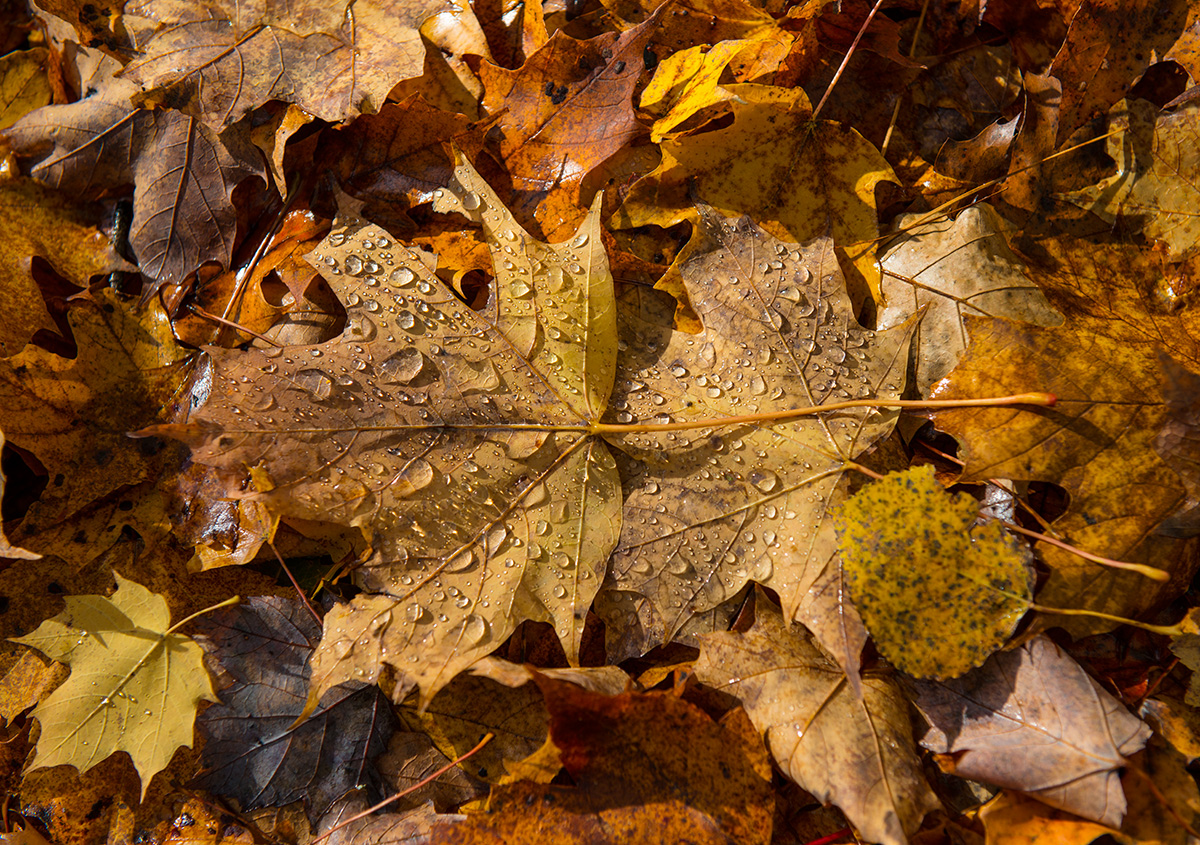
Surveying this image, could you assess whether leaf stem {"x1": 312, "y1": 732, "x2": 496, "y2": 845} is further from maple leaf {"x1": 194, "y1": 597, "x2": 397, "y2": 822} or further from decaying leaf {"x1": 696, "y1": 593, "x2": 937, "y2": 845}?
decaying leaf {"x1": 696, "y1": 593, "x2": 937, "y2": 845}

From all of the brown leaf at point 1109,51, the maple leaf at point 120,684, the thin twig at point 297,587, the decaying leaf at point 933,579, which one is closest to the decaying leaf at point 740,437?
the decaying leaf at point 933,579

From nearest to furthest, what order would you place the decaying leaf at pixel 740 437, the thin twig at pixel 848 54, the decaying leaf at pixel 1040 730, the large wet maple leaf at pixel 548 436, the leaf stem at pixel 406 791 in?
the decaying leaf at pixel 1040 730
the large wet maple leaf at pixel 548 436
the decaying leaf at pixel 740 437
the leaf stem at pixel 406 791
the thin twig at pixel 848 54

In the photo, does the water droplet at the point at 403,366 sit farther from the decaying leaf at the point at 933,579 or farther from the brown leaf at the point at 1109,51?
the brown leaf at the point at 1109,51

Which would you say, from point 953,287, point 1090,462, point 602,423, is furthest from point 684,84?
point 1090,462

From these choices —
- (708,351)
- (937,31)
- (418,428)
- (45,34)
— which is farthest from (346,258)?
(937,31)

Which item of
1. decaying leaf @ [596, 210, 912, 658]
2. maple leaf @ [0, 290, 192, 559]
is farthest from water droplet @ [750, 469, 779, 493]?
maple leaf @ [0, 290, 192, 559]

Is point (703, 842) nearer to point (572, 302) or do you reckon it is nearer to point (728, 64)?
point (572, 302)
